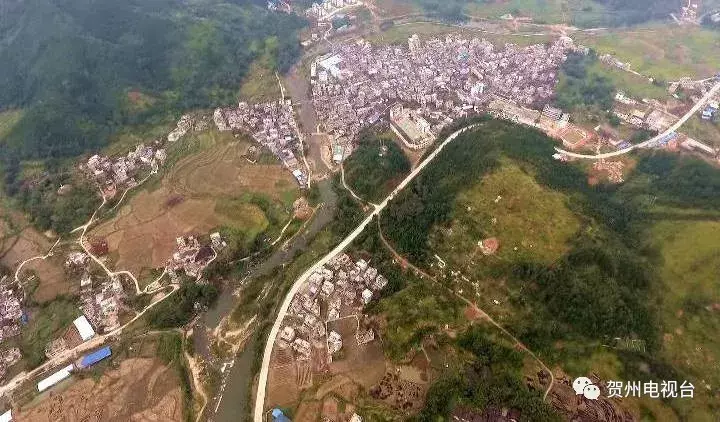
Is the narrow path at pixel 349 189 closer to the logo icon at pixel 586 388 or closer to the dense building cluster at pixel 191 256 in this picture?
the dense building cluster at pixel 191 256

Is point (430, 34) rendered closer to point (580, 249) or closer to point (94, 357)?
point (580, 249)

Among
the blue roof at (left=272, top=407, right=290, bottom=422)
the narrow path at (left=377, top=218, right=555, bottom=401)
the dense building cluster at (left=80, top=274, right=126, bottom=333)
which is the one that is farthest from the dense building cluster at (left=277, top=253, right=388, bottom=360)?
the dense building cluster at (left=80, top=274, right=126, bottom=333)

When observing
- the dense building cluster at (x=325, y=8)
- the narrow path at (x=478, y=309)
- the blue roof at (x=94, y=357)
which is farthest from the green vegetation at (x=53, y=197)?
the dense building cluster at (x=325, y=8)

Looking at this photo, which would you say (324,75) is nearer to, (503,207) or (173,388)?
(503,207)

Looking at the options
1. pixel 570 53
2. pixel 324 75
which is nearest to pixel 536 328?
pixel 324 75

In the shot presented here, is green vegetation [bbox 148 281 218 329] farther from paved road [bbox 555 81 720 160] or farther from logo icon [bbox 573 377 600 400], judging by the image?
paved road [bbox 555 81 720 160]

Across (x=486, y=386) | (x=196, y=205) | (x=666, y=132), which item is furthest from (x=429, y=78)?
(x=486, y=386)
